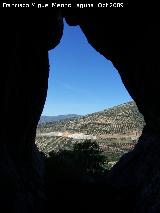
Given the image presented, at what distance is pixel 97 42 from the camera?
30.3m

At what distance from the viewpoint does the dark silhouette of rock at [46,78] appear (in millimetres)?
21297

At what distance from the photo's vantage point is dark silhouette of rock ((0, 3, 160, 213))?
21.3 metres

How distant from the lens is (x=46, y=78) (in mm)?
30891

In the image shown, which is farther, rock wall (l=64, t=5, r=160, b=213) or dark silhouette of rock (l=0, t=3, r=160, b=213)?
rock wall (l=64, t=5, r=160, b=213)

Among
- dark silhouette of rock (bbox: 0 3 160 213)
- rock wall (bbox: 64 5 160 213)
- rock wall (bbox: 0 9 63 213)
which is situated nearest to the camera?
rock wall (bbox: 0 9 63 213)

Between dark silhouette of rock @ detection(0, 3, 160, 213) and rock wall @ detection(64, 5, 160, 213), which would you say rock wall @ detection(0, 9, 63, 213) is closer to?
dark silhouette of rock @ detection(0, 3, 160, 213)

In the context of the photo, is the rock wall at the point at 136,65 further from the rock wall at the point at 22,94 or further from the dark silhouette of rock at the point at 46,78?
the rock wall at the point at 22,94

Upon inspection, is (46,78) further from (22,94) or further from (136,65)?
(136,65)

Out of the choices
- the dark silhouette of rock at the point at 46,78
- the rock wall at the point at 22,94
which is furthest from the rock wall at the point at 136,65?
the rock wall at the point at 22,94

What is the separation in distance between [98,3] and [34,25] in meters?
5.95

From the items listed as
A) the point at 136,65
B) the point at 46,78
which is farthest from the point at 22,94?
the point at 136,65

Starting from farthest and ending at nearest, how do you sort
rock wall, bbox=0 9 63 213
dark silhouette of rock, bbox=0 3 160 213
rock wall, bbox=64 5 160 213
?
rock wall, bbox=64 5 160 213 < dark silhouette of rock, bbox=0 3 160 213 < rock wall, bbox=0 9 63 213

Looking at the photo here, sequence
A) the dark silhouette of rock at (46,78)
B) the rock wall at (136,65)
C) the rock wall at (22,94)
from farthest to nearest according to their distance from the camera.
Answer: the rock wall at (136,65) → the dark silhouette of rock at (46,78) → the rock wall at (22,94)

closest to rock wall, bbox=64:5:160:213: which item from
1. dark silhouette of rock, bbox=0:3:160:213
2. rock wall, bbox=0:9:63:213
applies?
dark silhouette of rock, bbox=0:3:160:213
